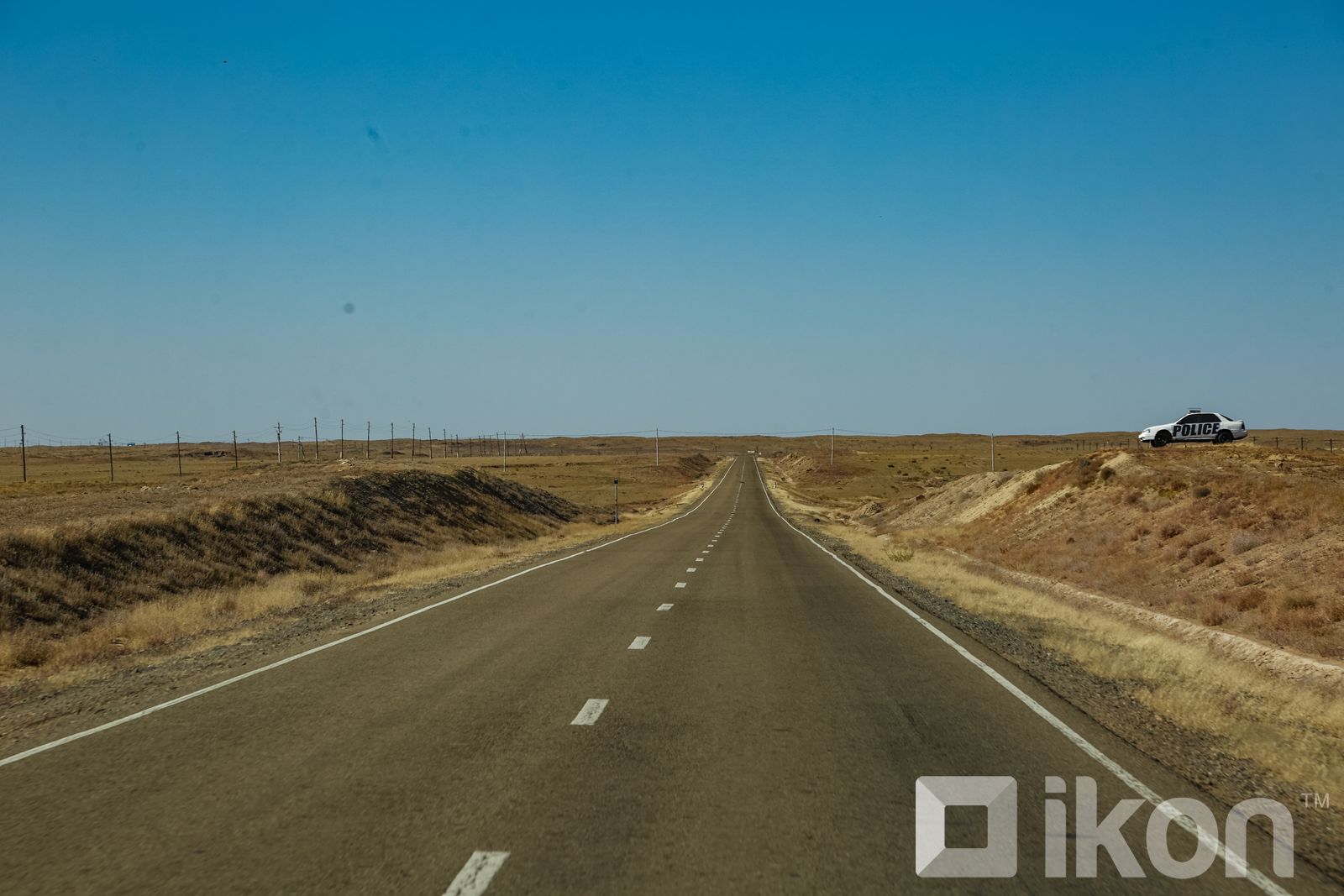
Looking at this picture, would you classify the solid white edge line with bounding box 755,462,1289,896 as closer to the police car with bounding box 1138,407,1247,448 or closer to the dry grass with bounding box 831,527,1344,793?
the dry grass with bounding box 831,527,1344,793

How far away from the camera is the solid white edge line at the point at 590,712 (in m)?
8.91

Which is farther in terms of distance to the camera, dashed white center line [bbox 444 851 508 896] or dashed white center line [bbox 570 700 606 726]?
dashed white center line [bbox 570 700 606 726]

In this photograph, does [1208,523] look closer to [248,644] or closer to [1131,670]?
[1131,670]

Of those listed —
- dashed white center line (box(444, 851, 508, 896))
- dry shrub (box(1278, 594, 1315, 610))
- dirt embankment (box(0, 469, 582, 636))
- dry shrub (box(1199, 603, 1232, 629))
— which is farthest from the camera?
dirt embankment (box(0, 469, 582, 636))

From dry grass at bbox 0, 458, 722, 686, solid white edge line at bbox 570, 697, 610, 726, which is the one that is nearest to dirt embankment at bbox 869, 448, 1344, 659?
solid white edge line at bbox 570, 697, 610, 726

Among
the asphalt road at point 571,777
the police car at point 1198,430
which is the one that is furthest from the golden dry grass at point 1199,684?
the police car at point 1198,430

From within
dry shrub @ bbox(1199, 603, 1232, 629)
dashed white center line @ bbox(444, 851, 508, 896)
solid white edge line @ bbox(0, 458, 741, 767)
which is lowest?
dry shrub @ bbox(1199, 603, 1232, 629)

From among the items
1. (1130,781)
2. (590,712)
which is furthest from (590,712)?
(1130,781)

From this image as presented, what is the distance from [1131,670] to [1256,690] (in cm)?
134

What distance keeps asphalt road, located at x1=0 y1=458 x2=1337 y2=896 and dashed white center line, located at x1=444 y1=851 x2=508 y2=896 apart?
0.01 metres

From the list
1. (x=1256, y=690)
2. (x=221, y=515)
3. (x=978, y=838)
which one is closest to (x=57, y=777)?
(x=978, y=838)

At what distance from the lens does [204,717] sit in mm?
9258

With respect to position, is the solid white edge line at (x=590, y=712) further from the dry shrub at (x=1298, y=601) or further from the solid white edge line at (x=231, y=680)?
the dry shrub at (x=1298, y=601)

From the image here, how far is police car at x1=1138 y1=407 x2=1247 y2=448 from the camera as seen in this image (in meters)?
46.4
